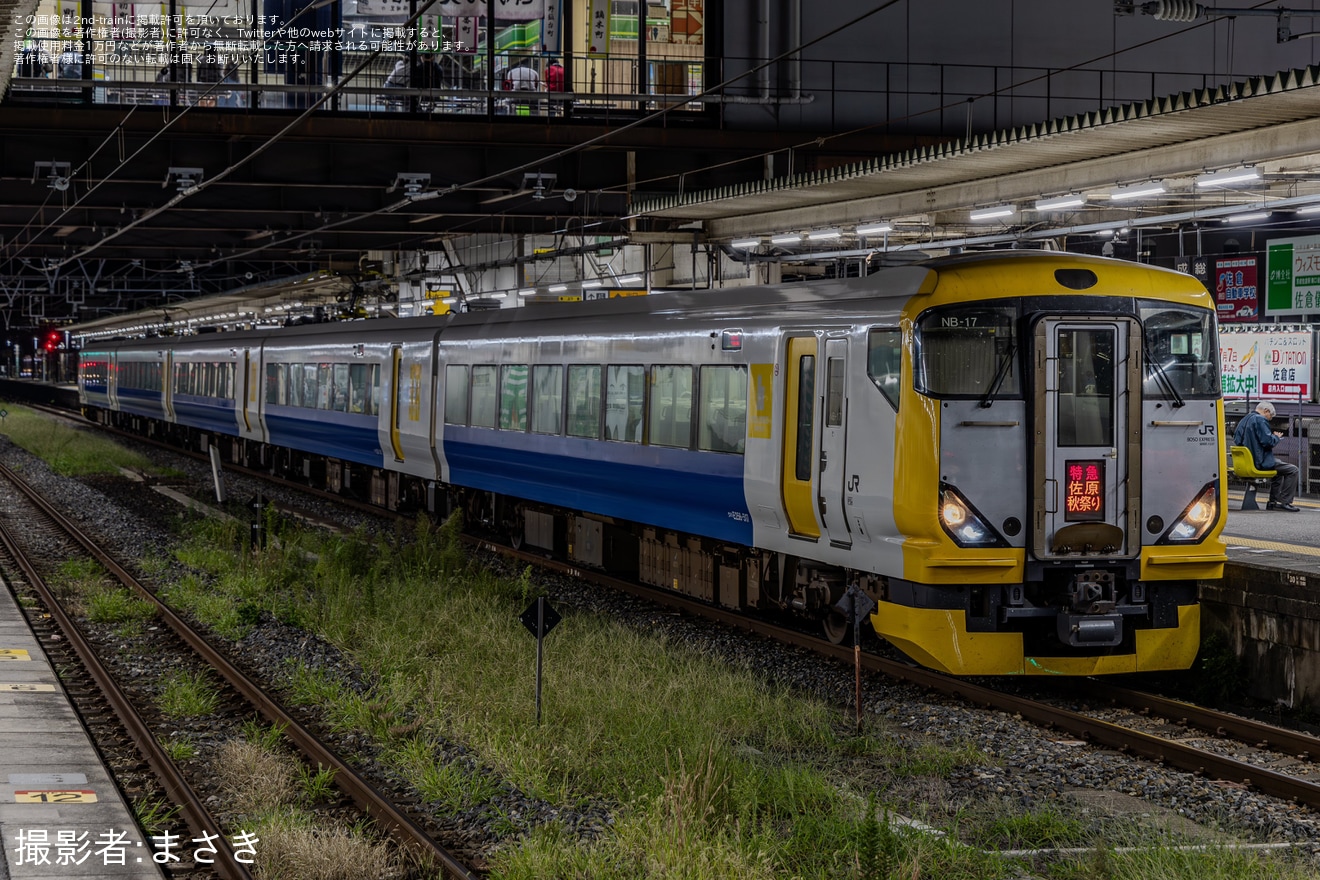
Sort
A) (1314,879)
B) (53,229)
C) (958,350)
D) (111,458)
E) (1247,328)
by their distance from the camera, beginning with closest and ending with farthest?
(1314,879) → (958,350) → (1247,328) → (53,229) → (111,458)

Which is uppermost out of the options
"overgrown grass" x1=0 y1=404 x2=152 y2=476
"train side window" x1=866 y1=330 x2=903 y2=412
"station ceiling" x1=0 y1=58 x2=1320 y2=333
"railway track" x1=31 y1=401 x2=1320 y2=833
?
"station ceiling" x1=0 y1=58 x2=1320 y2=333

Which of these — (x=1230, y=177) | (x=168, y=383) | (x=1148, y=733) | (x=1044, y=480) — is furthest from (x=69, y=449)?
(x=1148, y=733)

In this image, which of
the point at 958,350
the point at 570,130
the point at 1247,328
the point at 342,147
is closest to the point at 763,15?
the point at 570,130

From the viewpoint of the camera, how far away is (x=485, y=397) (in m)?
18.3

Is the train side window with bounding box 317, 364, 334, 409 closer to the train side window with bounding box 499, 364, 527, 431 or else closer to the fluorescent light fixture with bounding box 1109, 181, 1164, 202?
the train side window with bounding box 499, 364, 527, 431

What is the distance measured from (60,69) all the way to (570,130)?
8550 mm

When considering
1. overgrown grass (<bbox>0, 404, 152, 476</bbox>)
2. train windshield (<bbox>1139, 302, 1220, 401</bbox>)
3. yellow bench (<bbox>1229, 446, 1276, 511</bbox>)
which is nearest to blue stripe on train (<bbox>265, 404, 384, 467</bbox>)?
overgrown grass (<bbox>0, 404, 152, 476</bbox>)

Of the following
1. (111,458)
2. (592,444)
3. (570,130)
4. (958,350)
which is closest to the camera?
(958,350)

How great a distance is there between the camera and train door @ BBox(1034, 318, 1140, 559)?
994 cm

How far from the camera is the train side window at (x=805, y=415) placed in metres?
11.2

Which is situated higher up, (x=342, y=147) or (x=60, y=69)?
(x=60, y=69)

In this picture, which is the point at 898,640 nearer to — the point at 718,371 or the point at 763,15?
the point at 718,371

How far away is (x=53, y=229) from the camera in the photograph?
27.9m

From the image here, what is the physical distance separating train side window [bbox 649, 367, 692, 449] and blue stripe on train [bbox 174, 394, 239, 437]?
20147 mm
